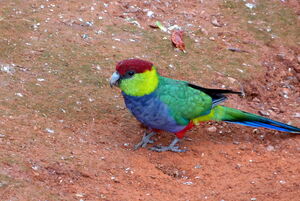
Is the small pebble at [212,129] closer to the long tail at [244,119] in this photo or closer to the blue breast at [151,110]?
the long tail at [244,119]

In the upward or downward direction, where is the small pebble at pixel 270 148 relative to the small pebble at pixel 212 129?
upward

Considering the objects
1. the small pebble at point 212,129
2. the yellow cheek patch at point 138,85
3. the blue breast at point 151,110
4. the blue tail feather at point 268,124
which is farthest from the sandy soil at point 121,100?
the yellow cheek patch at point 138,85

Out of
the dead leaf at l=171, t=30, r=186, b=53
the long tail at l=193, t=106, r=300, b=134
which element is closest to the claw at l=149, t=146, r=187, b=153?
the long tail at l=193, t=106, r=300, b=134

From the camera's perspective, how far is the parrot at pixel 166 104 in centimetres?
431

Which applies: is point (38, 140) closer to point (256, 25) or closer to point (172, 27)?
point (172, 27)

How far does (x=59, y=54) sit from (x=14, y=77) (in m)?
0.66

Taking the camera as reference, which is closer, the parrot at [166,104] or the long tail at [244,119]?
the parrot at [166,104]

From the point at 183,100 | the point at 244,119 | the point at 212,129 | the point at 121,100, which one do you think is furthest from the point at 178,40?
the point at 183,100

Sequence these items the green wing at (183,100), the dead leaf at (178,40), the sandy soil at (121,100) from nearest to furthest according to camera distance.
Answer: the sandy soil at (121,100) < the green wing at (183,100) < the dead leaf at (178,40)

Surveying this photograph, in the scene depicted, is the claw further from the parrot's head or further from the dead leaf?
the dead leaf

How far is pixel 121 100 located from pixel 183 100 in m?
0.90

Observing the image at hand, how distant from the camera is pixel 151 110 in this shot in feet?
14.2

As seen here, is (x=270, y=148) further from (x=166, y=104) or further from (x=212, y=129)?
(x=166, y=104)

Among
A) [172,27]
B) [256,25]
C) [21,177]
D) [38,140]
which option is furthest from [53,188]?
[256,25]
